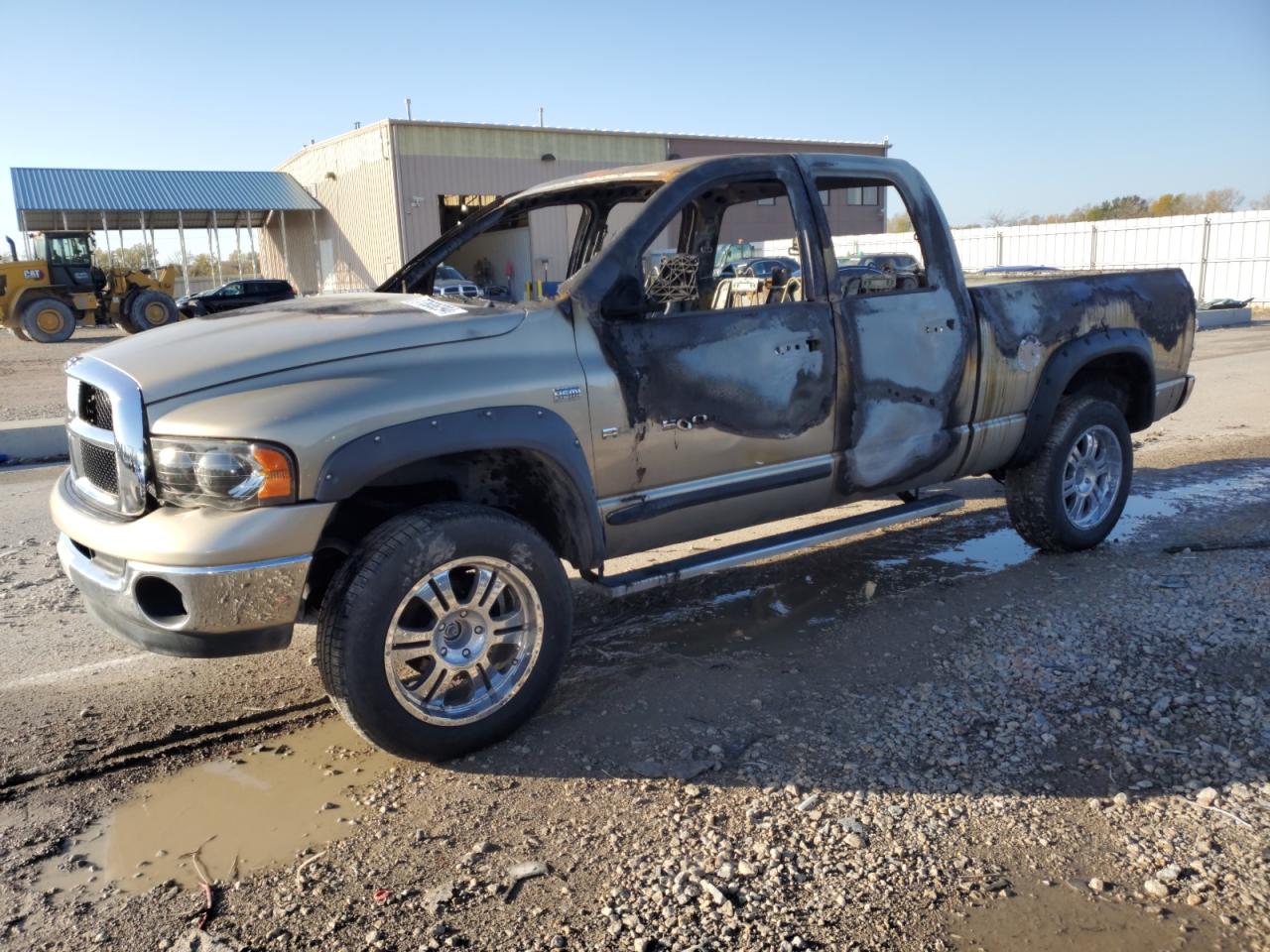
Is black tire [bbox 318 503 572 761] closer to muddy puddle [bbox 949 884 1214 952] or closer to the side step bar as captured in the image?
the side step bar

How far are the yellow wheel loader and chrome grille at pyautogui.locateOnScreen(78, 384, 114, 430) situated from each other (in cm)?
2300

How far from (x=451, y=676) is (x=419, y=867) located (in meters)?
0.70

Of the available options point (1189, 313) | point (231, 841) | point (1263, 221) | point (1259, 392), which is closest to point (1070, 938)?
point (231, 841)

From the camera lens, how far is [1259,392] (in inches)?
457

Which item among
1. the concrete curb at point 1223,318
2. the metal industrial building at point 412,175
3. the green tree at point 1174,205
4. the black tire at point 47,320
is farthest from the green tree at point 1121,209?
the black tire at point 47,320

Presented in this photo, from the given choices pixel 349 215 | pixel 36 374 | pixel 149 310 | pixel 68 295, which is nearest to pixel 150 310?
pixel 149 310

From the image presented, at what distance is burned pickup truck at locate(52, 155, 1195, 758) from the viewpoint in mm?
3109

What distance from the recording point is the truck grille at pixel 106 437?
3139mm

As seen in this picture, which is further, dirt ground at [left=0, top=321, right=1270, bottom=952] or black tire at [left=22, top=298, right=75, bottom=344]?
black tire at [left=22, top=298, right=75, bottom=344]

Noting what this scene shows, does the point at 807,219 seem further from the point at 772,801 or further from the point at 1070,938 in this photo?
the point at 1070,938

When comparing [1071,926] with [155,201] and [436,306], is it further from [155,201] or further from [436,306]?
[155,201]

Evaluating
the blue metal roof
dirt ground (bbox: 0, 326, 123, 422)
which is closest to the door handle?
dirt ground (bbox: 0, 326, 123, 422)

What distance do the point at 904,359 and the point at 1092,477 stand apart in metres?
1.77

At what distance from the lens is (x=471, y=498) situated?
12.3ft
